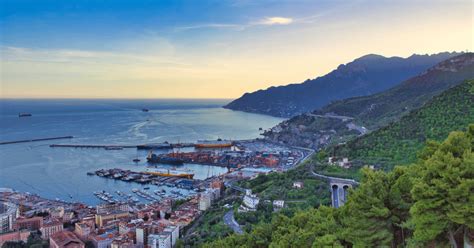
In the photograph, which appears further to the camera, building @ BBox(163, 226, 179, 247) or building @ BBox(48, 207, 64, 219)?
building @ BBox(48, 207, 64, 219)

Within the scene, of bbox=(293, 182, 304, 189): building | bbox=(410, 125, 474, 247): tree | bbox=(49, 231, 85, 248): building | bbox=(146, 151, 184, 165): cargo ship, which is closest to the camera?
bbox=(410, 125, 474, 247): tree

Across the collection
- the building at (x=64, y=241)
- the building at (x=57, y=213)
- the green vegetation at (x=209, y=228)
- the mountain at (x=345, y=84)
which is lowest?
the building at (x=57, y=213)

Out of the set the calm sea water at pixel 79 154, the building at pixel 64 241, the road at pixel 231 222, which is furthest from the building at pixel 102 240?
the calm sea water at pixel 79 154

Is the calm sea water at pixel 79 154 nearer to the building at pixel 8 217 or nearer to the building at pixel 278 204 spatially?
the building at pixel 8 217

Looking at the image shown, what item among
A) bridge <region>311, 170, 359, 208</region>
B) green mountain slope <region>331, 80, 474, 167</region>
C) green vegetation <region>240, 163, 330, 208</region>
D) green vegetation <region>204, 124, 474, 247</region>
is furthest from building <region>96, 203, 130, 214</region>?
green vegetation <region>204, 124, 474, 247</region>

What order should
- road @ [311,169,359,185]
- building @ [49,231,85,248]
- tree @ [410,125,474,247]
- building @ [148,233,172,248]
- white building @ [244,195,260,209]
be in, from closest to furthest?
tree @ [410,125,474,247] < building @ [148,233,172,248] < building @ [49,231,85,248] < white building @ [244,195,260,209] < road @ [311,169,359,185]

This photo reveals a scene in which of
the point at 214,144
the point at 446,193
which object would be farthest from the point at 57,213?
the point at 214,144

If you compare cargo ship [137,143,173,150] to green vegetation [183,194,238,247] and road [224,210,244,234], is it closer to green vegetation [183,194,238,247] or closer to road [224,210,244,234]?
green vegetation [183,194,238,247]

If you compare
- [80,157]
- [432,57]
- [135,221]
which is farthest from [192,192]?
[432,57]
